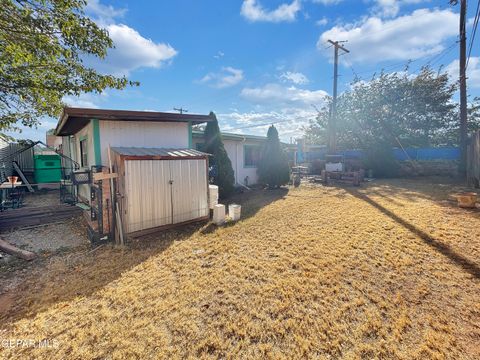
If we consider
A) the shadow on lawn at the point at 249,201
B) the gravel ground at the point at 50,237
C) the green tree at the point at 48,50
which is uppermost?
the green tree at the point at 48,50

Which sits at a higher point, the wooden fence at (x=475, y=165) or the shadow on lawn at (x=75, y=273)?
the wooden fence at (x=475, y=165)

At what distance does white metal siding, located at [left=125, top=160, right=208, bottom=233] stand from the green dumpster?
9.69 metres

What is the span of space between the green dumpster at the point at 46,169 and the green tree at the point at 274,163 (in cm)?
1057

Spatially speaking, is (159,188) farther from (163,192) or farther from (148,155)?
(148,155)

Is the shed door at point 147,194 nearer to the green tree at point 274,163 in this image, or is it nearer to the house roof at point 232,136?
the house roof at point 232,136

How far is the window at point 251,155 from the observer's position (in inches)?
440

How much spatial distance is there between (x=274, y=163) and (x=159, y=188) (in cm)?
651

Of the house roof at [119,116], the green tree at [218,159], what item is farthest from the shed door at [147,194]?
the green tree at [218,159]

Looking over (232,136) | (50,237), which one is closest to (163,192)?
(50,237)

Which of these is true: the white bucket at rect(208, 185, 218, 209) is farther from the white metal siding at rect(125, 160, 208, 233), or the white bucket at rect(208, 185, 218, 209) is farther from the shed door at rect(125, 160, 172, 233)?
the shed door at rect(125, 160, 172, 233)

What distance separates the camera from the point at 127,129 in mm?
5496

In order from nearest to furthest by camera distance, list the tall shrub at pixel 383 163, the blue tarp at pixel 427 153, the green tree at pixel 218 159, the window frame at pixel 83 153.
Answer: the window frame at pixel 83 153 → the green tree at pixel 218 159 → the tall shrub at pixel 383 163 → the blue tarp at pixel 427 153

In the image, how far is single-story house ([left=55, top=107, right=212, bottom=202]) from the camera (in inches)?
198

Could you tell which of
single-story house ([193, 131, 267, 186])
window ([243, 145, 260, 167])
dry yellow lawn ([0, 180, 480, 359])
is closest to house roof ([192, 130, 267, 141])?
single-story house ([193, 131, 267, 186])
